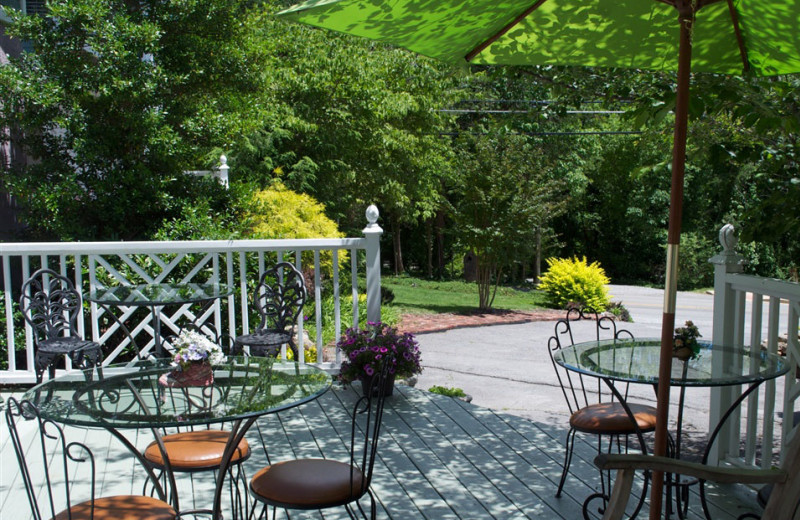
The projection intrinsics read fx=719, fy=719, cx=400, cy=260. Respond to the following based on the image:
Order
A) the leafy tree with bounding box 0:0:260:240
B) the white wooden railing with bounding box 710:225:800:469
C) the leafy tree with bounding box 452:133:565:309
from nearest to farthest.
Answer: the white wooden railing with bounding box 710:225:800:469
the leafy tree with bounding box 0:0:260:240
the leafy tree with bounding box 452:133:565:309

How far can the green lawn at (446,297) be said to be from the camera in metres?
15.1

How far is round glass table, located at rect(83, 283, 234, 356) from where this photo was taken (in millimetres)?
4398

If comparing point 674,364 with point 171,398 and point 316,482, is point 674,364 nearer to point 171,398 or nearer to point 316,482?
point 316,482

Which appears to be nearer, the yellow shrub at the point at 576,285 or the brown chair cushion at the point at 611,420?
the brown chair cushion at the point at 611,420

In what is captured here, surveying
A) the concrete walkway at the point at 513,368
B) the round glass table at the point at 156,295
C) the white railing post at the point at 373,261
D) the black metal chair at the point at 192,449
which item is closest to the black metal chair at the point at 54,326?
the round glass table at the point at 156,295

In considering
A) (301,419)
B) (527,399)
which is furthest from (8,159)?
(527,399)

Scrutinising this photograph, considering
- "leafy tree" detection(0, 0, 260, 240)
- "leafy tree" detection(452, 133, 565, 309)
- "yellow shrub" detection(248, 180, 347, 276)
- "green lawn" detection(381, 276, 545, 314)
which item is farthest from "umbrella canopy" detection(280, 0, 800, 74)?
"green lawn" detection(381, 276, 545, 314)

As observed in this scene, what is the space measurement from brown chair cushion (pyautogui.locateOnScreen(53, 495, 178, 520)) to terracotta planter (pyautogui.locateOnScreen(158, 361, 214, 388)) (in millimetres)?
488

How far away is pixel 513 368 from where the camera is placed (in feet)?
30.4

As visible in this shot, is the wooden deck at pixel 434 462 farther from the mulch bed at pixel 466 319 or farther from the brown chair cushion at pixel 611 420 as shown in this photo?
the mulch bed at pixel 466 319

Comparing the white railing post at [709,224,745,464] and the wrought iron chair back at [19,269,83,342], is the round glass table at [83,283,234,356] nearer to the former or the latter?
the wrought iron chair back at [19,269,83,342]

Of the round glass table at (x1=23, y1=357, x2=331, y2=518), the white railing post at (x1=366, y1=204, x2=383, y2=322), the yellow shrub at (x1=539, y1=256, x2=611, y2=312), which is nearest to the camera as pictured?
the round glass table at (x1=23, y1=357, x2=331, y2=518)

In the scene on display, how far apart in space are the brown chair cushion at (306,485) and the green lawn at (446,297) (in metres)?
11.5

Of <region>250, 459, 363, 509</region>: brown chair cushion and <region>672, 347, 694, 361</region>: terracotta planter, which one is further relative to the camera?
<region>672, 347, 694, 361</region>: terracotta planter
